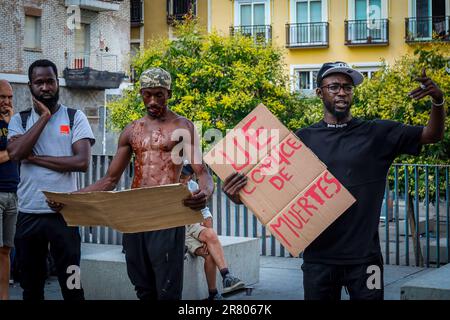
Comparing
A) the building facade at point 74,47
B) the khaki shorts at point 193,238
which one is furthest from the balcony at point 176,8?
the khaki shorts at point 193,238

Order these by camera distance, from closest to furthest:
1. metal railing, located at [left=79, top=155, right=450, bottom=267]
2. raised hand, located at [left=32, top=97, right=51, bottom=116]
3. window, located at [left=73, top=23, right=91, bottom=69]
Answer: raised hand, located at [left=32, top=97, right=51, bottom=116]
metal railing, located at [left=79, top=155, right=450, bottom=267]
window, located at [left=73, top=23, right=91, bottom=69]

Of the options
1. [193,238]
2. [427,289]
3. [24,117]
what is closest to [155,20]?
[193,238]

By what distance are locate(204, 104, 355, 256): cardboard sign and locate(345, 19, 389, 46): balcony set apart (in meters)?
29.4

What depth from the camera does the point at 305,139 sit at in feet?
15.8

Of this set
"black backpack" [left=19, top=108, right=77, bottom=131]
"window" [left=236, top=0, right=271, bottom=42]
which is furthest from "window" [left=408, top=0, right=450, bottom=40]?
"black backpack" [left=19, top=108, right=77, bottom=131]

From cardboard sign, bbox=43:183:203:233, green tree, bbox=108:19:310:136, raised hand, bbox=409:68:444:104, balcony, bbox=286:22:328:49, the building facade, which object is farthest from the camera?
balcony, bbox=286:22:328:49

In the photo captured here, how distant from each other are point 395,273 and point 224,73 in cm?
1453

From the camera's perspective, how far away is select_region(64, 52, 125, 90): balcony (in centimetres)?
3350

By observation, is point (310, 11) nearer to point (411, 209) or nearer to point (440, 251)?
point (411, 209)

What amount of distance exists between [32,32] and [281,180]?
93.9 ft

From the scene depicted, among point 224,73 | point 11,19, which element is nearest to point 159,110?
point 224,73

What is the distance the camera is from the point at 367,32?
33688 millimetres

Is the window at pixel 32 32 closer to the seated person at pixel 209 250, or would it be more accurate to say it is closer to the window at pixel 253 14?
the window at pixel 253 14

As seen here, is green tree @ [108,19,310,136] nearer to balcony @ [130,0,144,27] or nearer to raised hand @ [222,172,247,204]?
balcony @ [130,0,144,27]
